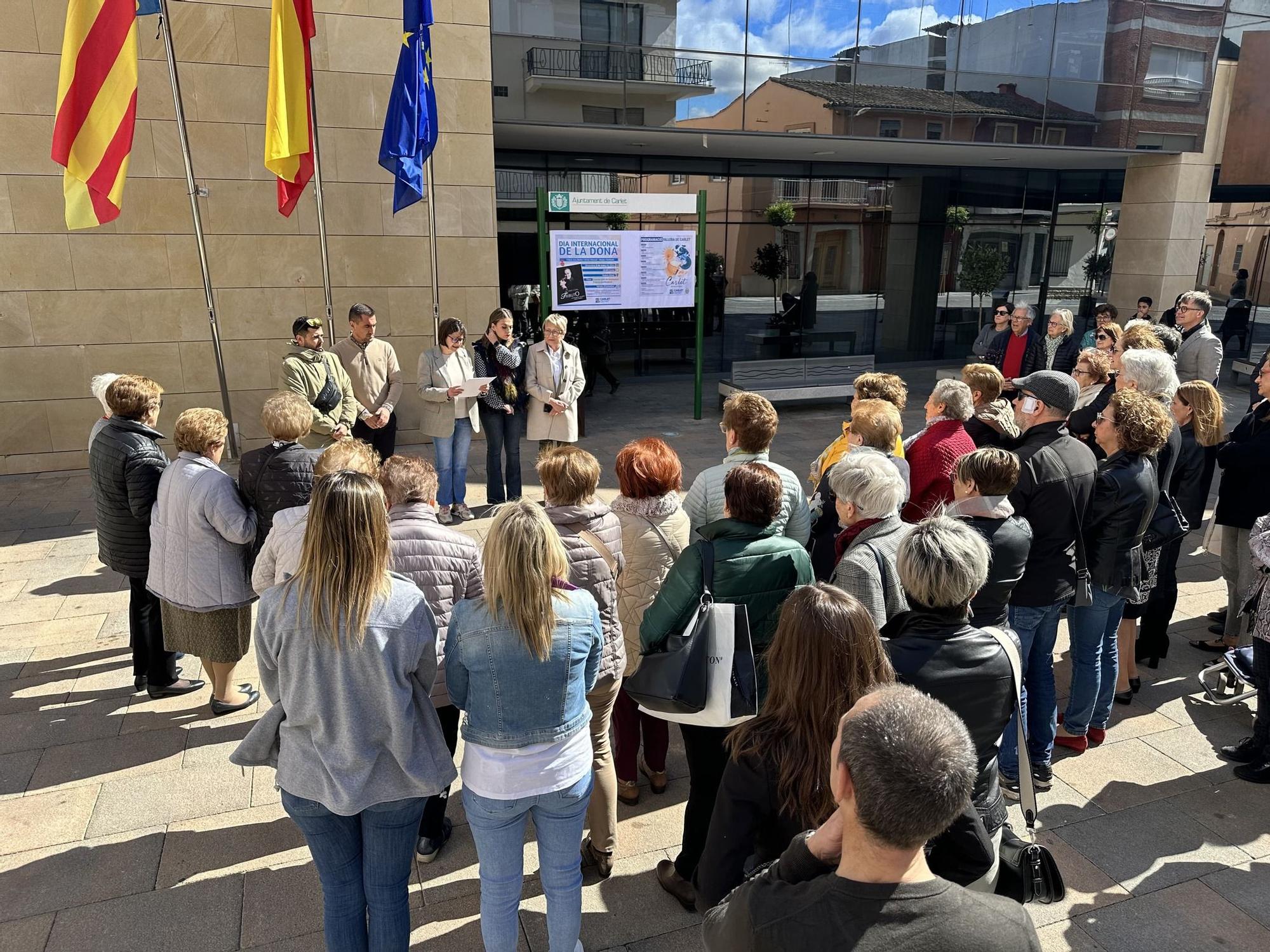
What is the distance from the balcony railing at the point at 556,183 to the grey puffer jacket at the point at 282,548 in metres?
10.9

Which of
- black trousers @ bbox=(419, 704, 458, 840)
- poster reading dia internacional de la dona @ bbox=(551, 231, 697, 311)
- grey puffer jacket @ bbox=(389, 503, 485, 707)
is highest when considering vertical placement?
poster reading dia internacional de la dona @ bbox=(551, 231, 697, 311)

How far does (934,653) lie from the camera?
2359mm

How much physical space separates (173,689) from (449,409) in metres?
3.32

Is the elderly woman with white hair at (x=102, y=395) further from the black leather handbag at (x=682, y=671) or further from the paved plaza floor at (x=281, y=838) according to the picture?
the black leather handbag at (x=682, y=671)

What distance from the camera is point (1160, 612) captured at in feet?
16.8

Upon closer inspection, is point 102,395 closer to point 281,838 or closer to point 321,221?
point 281,838

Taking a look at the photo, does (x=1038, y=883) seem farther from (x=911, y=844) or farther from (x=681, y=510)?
(x=681, y=510)

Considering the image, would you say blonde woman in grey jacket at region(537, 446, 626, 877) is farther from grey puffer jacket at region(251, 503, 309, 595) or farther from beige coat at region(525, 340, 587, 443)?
beige coat at region(525, 340, 587, 443)

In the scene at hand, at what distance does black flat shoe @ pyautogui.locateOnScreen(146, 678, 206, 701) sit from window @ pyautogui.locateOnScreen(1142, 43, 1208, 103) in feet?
53.2

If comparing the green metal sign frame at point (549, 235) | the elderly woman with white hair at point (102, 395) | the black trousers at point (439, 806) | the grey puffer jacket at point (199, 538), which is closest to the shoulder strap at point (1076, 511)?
the black trousers at point (439, 806)

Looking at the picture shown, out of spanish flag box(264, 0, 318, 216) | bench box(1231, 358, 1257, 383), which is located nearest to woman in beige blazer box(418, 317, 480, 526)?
spanish flag box(264, 0, 318, 216)

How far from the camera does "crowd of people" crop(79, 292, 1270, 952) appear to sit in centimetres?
166

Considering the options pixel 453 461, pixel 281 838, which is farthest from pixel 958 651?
pixel 453 461

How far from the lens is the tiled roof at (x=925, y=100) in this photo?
11969 mm
